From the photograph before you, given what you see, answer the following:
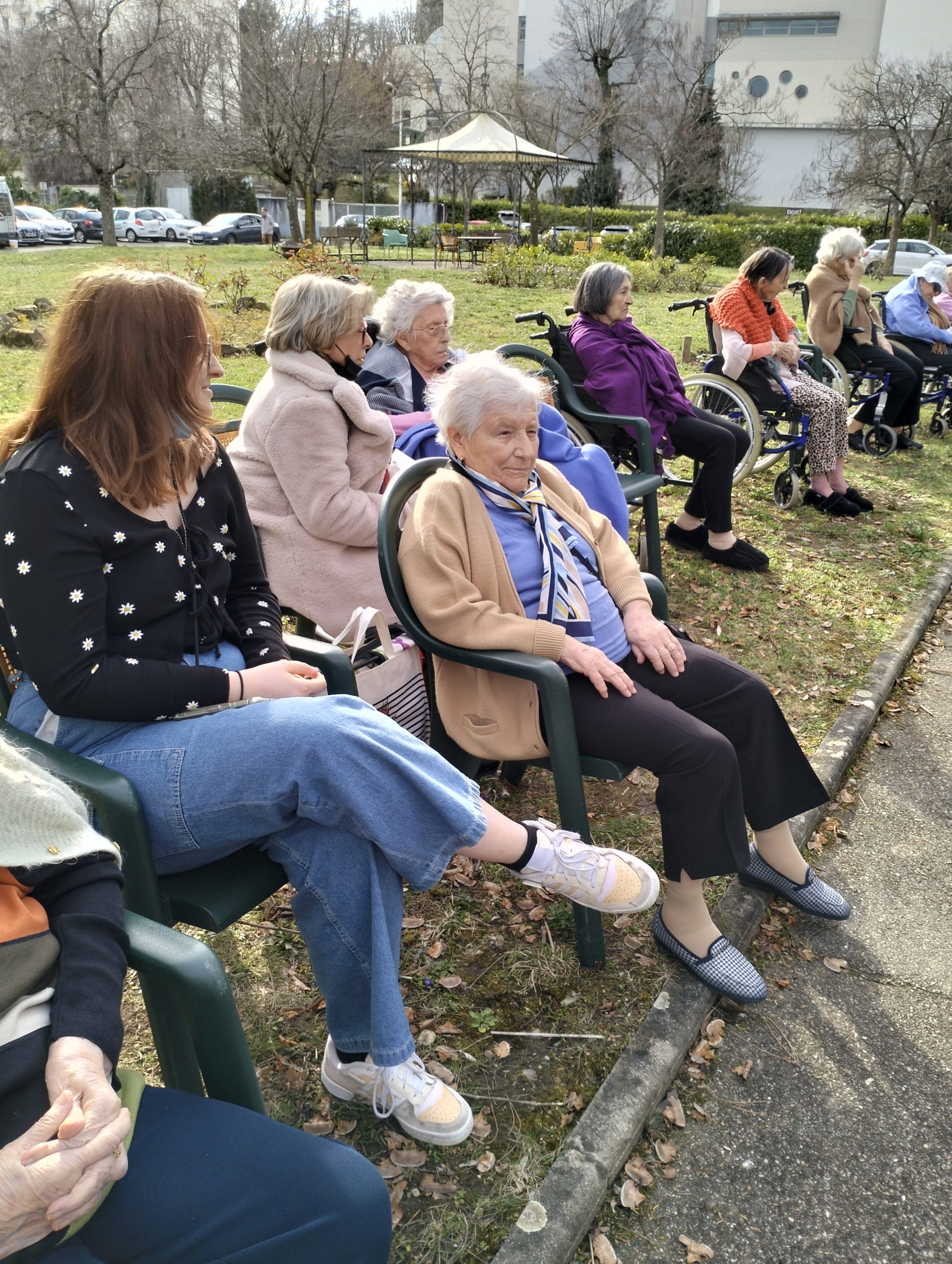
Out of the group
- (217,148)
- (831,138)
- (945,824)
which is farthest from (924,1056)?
(831,138)

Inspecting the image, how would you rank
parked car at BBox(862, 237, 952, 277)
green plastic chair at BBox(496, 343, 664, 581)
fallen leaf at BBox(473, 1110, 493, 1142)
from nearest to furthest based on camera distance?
fallen leaf at BBox(473, 1110, 493, 1142)
green plastic chair at BBox(496, 343, 664, 581)
parked car at BBox(862, 237, 952, 277)

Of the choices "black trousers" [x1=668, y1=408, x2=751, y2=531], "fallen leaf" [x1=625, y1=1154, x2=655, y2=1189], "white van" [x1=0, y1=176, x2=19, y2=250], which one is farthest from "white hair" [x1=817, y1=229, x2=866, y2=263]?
"white van" [x1=0, y1=176, x2=19, y2=250]

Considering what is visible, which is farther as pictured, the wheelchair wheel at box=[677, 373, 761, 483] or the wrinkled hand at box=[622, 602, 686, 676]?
the wheelchair wheel at box=[677, 373, 761, 483]

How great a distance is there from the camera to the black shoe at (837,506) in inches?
248

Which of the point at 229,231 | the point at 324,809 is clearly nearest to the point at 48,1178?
the point at 324,809

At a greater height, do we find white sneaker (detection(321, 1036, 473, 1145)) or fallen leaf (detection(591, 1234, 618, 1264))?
white sneaker (detection(321, 1036, 473, 1145))

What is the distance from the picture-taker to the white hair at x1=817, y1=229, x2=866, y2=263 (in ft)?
22.8

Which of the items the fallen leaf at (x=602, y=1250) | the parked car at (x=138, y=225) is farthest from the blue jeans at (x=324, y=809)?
the parked car at (x=138, y=225)

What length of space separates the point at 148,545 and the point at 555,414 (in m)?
2.15

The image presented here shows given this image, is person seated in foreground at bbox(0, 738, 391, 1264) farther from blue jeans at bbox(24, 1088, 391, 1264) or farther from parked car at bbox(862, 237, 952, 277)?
parked car at bbox(862, 237, 952, 277)

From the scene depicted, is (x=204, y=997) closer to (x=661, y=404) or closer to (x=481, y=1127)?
(x=481, y=1127)

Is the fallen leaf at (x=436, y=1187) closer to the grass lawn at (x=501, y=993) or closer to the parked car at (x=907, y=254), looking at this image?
the grass lawn at (x=501, y=993)

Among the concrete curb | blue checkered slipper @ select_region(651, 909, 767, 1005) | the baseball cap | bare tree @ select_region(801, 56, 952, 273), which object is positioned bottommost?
the concrete curb

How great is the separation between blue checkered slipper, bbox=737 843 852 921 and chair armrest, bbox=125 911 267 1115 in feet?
5.39
